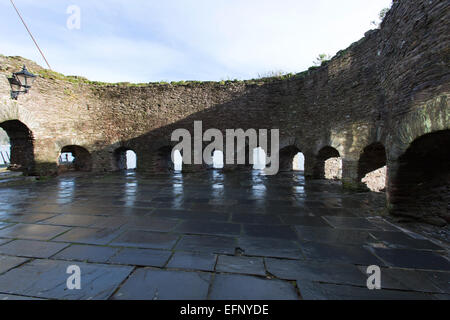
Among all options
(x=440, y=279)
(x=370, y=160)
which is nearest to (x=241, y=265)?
(x=440, y=279)

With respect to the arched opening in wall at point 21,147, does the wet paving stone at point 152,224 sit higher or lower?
lower

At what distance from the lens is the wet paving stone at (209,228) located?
265 cm

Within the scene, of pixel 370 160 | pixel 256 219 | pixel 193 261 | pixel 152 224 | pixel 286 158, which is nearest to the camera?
pixel 193 261

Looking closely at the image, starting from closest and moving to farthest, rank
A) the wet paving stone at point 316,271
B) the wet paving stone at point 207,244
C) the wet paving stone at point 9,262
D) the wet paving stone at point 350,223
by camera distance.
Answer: the wet paving stone at point 316,271 < the wet paving stone at point 9,262 < the wet paving stone at point 207,244 < the wet paving stone at point 350,223

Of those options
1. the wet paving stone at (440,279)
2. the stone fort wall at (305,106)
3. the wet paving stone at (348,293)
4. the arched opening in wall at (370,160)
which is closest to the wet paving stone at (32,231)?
the wet paving stone at (348,293)

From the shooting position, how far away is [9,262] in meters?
1.87

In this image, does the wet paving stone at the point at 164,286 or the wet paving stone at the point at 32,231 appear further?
the wet paving stone at the point at 32,231

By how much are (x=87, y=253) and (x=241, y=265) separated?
1718mm

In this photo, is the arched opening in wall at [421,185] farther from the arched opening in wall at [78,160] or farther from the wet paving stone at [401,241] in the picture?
the arched opening in wall at [78,160]

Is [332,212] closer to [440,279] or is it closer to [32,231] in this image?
[440,279]

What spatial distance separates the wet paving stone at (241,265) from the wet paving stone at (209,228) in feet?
2.03

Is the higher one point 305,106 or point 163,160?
point 305,106

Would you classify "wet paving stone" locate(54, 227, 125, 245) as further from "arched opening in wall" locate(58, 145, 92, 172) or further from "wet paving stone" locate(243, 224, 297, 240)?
"arched opening in wall" locate(58, 145, 92, 172)
